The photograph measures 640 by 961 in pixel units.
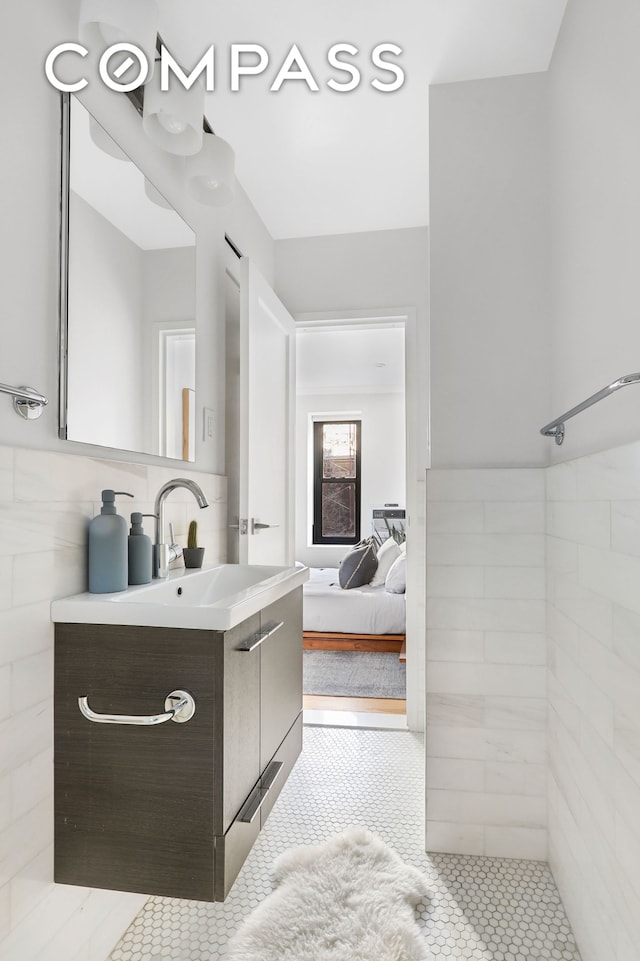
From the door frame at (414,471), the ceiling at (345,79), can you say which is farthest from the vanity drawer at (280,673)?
the ceiling at (345,79)

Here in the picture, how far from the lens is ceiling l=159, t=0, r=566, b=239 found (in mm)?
1728

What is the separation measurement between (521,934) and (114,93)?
7.90ft

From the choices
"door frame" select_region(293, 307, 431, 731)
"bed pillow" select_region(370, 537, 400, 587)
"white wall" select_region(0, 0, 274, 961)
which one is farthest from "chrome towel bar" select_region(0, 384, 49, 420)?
"bed pillow" select_region(370, 537, 400, 587)

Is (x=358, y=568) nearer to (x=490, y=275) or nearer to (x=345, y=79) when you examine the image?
(x=490, y=275)

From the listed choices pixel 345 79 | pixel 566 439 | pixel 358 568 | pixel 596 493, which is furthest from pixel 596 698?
pixel 358 568

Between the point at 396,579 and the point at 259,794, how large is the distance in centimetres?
309

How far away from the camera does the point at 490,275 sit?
196 cm

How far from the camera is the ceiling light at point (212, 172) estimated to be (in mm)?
1856

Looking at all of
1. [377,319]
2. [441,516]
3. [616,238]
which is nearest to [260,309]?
[377,319]

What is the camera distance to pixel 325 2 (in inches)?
66.4

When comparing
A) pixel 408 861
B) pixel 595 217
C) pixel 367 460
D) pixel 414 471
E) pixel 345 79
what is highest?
pixel 345 79

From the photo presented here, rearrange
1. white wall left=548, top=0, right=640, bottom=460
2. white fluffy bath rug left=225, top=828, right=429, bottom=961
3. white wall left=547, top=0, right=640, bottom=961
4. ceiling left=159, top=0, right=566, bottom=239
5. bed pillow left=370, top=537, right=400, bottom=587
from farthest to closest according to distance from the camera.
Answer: bed pillow left=370, top=537, right=400, bottom=587 < ceiling left=159, top=0, right=566, bottom=239 < white fluffy bath rug left=225, top=828, right=429, bottom=961 < white wall left=548, top=0, right=640, bottom=460 < white wall left=547, top=0, right=640, bottom=961

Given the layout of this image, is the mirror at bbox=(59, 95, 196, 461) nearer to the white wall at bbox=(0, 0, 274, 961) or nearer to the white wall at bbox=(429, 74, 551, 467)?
the white wall at bbox=(0, 0, 274, 961)

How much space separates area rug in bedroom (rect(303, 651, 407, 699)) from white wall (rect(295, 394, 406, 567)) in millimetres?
2436
